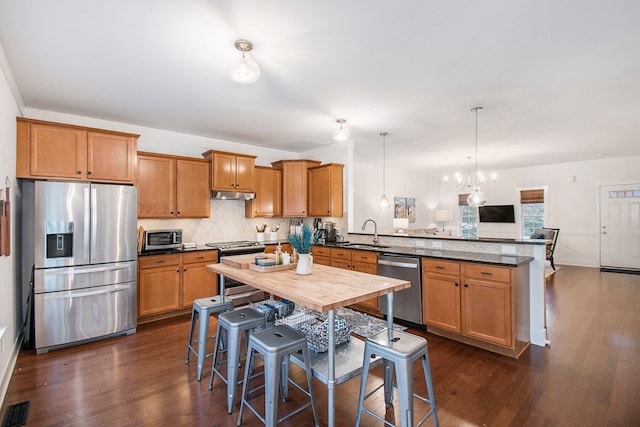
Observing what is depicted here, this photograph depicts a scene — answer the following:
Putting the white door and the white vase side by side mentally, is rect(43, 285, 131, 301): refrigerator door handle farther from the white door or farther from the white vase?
the white door

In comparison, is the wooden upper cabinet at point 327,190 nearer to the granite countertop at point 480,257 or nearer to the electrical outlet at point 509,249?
the granite countertop at point 480,257

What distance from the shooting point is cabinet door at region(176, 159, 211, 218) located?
14.1 ft

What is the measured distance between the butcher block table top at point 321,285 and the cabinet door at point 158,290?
5.58ft

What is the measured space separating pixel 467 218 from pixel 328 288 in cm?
897

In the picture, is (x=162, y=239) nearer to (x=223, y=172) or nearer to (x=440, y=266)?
(x=223, y=172)

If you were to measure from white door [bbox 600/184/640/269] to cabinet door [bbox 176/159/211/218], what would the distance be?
28.6 ft

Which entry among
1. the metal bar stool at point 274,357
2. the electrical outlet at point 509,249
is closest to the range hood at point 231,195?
the metal bar stool at point 274,357

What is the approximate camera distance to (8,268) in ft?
9.02

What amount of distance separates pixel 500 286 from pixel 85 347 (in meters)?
4.22

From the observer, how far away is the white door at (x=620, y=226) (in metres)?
6.77

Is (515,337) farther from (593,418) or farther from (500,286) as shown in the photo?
(593,418)

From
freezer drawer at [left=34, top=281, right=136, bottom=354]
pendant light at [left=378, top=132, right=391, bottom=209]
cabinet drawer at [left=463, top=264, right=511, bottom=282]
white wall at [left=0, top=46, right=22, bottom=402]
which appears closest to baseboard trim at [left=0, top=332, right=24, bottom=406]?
white wall at [left=0, top=46, right=22, bottom=402]

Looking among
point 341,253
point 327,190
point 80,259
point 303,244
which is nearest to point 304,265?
point 303,244

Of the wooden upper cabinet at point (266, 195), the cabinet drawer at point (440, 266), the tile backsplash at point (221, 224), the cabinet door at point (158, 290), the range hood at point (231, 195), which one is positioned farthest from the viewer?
the wooden upper cabinet at point (266, 195)
